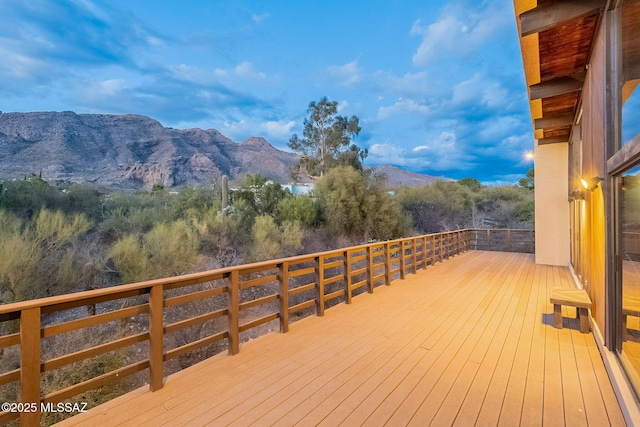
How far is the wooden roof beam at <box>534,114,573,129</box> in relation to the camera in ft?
19.4

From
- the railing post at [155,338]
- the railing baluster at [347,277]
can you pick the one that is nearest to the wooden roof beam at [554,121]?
the railing baluster at [347,277]

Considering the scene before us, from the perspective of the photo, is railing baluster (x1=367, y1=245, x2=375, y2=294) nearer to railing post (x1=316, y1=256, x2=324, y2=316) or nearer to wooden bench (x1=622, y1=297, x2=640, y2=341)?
railing post (x1=316, y1=256, x2=324, y2=316)

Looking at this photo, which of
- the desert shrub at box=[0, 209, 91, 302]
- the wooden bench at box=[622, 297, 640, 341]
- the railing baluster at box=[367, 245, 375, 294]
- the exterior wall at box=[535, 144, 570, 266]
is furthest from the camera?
the exterior wall at box=[535, 144, 570, 266]

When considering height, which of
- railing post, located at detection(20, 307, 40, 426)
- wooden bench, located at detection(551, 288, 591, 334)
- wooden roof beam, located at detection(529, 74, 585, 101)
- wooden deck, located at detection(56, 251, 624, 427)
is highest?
wooden roof beam, located at detection(529, 74, 585, 101)

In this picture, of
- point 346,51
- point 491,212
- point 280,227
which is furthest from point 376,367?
point 346,51

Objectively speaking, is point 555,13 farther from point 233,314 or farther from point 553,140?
point 553,140

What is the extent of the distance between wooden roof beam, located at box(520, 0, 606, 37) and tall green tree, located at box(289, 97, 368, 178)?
17184mm

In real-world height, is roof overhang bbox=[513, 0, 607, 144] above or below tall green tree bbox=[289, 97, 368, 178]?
below

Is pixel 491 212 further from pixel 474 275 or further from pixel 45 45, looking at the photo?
pixel 45 45

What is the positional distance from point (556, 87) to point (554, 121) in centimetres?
225

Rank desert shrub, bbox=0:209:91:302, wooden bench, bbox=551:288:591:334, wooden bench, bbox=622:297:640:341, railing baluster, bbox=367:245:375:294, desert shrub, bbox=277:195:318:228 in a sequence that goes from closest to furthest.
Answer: wooden bench, bbox=622:297:640:341 → wooden bench, bbox=551:288:591:334 → railing baluster, bbox=367:245:375:294 → desert shrub, bbox=0:209:91:302 → desert shrub, bbox=277:195:318:228

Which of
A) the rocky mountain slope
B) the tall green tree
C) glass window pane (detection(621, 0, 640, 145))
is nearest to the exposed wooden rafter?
glass window pane (detection(621, 0, 640, 145))

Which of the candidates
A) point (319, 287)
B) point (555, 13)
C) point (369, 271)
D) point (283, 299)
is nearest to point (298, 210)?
point (369, 271)

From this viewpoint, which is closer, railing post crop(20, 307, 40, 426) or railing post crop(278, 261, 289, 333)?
railing post crop(20, 307, 40, 426)
